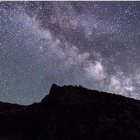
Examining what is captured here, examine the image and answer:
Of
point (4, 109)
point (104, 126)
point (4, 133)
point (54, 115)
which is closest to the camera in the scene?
point (104, 126)

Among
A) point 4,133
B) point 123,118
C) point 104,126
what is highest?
point 123,118

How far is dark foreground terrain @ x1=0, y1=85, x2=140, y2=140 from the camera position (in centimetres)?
2151

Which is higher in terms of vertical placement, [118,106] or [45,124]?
[118,106]

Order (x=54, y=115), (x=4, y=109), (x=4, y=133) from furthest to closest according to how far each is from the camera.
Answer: (x=4, y=109)
(x=4, y=133)
(x=54, y=115)

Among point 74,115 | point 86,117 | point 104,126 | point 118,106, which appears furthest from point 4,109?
point 118,106

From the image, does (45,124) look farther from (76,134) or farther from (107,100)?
(107,100)

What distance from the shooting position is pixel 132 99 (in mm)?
28469

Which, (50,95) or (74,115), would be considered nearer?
(74,115)

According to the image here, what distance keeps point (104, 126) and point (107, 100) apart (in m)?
6.05

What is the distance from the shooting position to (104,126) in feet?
70.8

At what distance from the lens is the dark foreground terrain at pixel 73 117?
21506 mm

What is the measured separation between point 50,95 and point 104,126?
10.9 metres

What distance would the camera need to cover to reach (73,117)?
2398 centimetres

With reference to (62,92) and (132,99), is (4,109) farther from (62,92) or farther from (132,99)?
(132,99)
